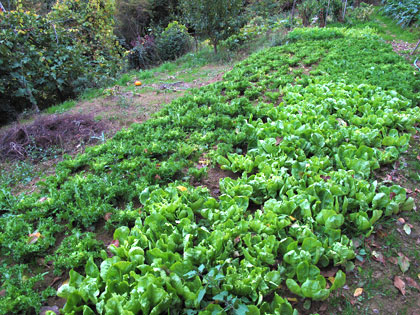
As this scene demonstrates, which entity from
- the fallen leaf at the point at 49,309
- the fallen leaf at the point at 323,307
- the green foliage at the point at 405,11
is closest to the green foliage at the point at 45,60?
the fallen leaf at the point at 49,309

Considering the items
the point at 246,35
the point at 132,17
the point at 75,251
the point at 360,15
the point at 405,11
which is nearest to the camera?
the point at 75,251

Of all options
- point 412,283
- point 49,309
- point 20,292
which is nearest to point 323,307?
point 412,283

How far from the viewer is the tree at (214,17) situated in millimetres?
9469

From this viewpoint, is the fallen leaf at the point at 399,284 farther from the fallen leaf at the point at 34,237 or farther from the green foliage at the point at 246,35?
the green foliage at the point at 246,35

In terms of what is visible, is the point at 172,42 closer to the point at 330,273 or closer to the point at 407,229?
the point at 407,229

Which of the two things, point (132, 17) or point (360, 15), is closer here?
point (360, 15)

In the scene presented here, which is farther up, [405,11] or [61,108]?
[405,11]

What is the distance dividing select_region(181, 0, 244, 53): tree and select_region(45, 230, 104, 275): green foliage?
8.66m

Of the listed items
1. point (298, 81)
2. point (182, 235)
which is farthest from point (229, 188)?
point (298, 81)

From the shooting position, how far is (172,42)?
11359 mm

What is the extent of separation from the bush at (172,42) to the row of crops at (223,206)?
6.90 metres

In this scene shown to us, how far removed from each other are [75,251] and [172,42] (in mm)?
10332

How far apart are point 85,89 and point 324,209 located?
651 centimetres

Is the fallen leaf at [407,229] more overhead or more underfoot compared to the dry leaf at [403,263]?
more overhead
